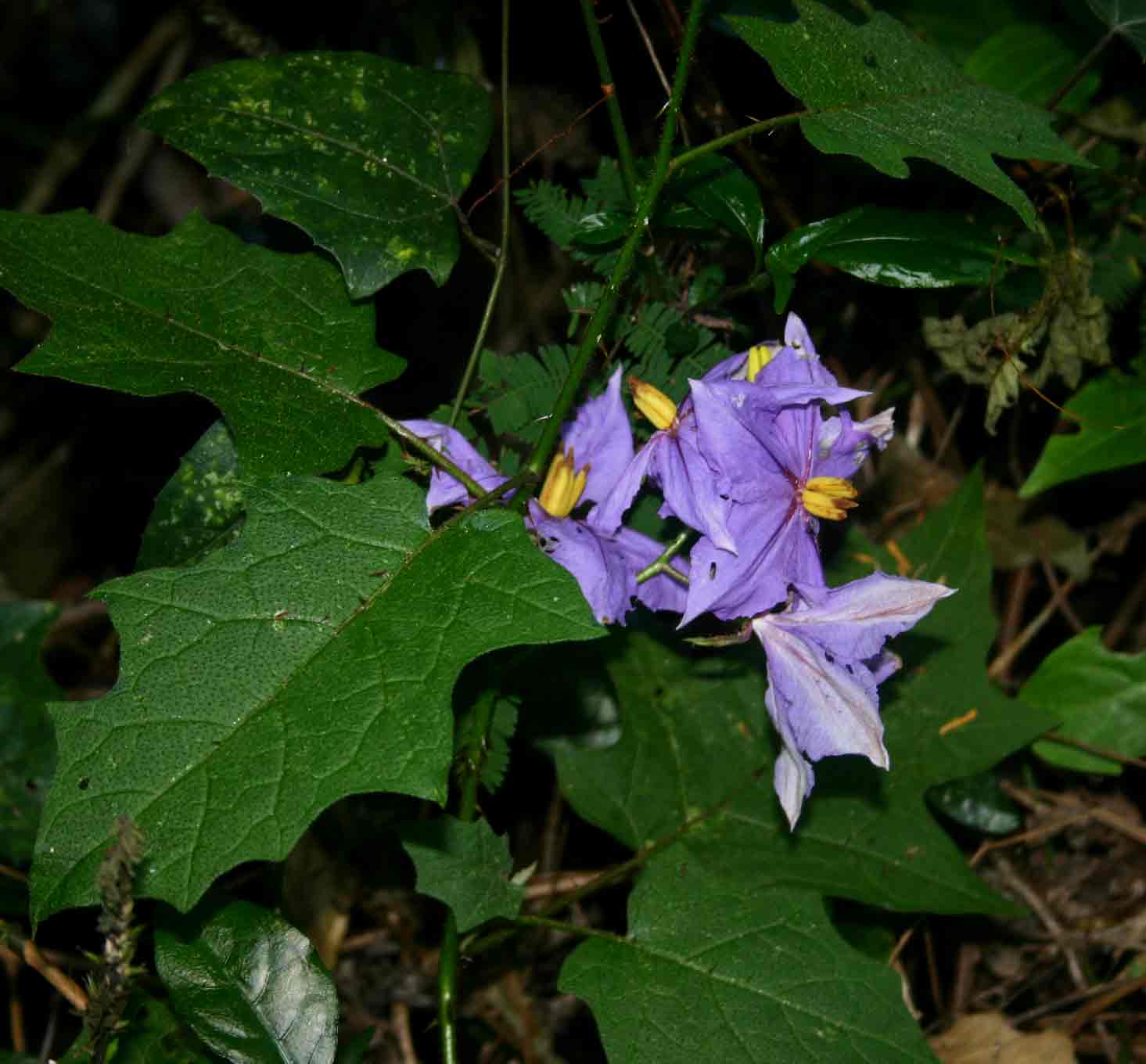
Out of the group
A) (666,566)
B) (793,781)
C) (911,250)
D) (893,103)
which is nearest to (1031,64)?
(911,250)

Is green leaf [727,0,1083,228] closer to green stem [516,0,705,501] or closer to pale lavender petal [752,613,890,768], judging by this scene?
green stem [516,0,705,501]

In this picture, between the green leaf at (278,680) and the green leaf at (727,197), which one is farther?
the green leaf at (727,197)

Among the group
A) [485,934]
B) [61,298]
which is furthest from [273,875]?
[61,298]

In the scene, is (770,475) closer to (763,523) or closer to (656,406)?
(763,523)

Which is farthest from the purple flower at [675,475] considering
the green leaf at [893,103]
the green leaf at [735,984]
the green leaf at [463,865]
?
the green leaf at [735,984]

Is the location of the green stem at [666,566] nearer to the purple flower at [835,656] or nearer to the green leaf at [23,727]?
the purple flower at [835,656]
